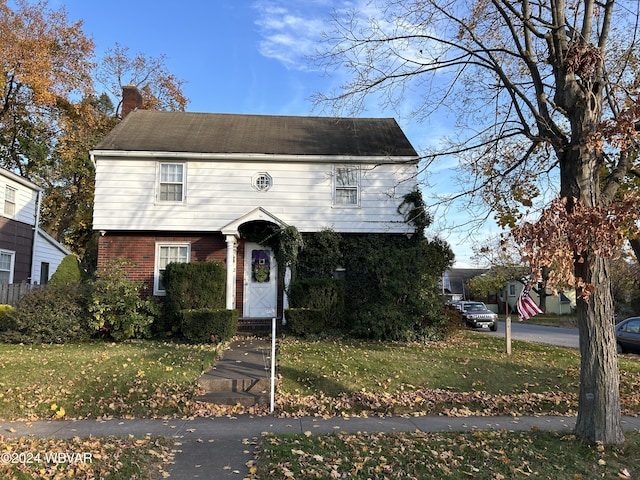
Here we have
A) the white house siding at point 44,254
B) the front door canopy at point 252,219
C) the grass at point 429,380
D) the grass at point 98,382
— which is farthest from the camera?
the white house siding at point 44,254

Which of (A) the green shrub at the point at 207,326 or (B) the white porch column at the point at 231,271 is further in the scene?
(B) the white porch column at the point at 231,271

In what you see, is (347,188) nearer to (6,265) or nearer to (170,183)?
(170,183)

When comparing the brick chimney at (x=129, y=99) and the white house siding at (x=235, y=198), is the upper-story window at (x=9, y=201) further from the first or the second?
the white house siding at (x=235, y=198)

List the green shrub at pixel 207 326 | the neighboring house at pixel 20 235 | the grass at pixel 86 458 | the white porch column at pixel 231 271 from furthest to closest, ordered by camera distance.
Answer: the neighboring house at pixel 20 235 → the white porch column at pixel 231 271 → the green shrub at pixel 207 326 → the grass at pixel 86 458

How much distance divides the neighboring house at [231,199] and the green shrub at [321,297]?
1422 millimetres

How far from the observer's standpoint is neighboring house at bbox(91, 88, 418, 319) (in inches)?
565

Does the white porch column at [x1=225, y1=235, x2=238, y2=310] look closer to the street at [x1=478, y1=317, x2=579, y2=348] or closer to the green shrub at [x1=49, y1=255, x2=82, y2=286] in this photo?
the green shrub at [x1=49, y1=255, x2=82, y2=286]

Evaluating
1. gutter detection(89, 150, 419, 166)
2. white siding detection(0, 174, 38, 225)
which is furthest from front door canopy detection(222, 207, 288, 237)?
white siding detection(0, 174, 38, 225)

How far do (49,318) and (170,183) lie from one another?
530 cm

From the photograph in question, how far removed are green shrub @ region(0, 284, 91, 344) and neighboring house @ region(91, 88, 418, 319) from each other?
2.13m

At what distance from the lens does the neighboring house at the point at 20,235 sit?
1742cm

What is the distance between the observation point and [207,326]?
38.9 ft

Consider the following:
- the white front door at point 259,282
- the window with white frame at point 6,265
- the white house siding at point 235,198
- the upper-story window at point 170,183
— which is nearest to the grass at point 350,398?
the white front door at point 259,282

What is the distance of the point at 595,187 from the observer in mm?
5930
